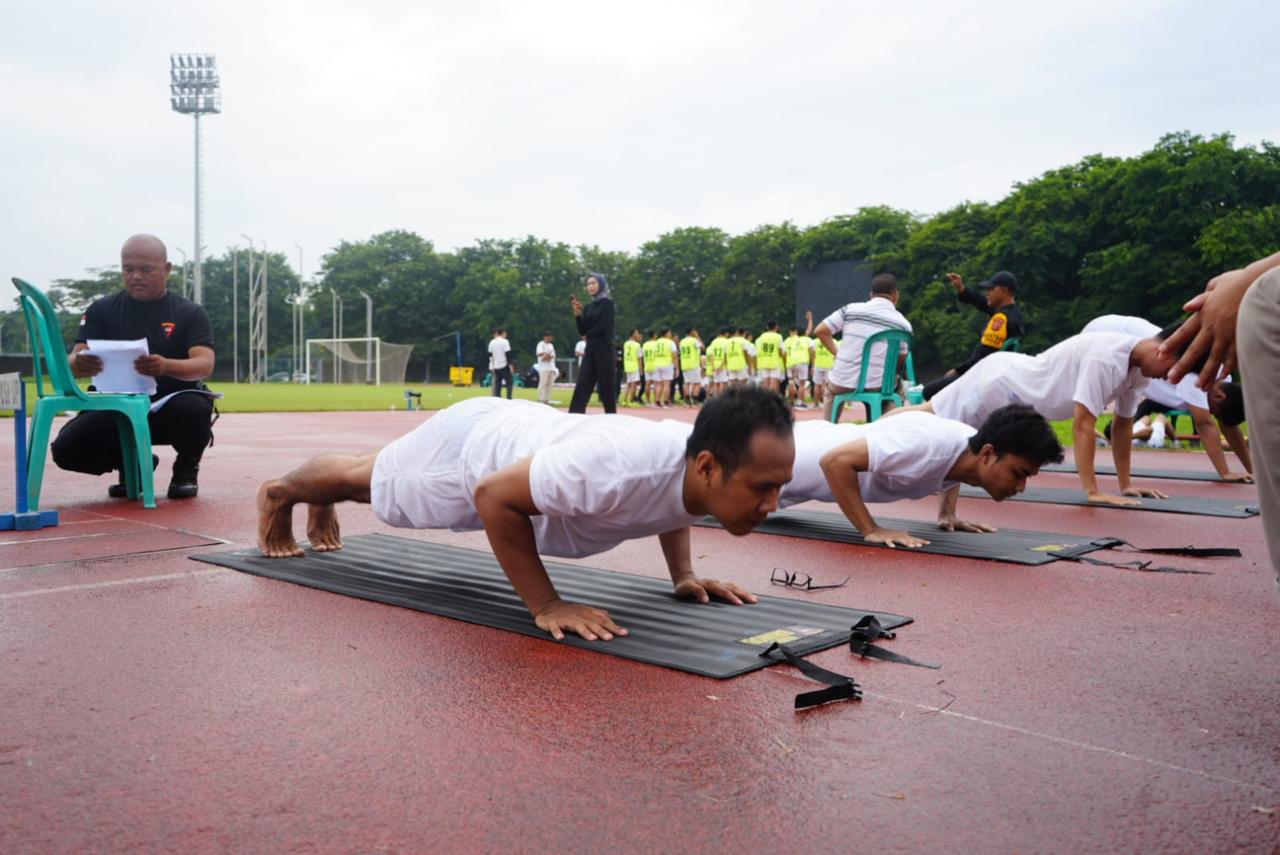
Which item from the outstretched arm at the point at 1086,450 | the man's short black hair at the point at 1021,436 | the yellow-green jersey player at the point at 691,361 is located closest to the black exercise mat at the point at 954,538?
the man's short black hair at the point at 1021,436

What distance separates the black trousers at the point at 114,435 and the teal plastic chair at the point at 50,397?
0.31 meters

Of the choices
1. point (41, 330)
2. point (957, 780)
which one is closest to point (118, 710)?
point (957, 780)

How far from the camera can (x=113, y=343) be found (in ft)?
19.3

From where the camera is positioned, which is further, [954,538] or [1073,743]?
[954,538]

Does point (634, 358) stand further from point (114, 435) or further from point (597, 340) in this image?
point (114, 435)

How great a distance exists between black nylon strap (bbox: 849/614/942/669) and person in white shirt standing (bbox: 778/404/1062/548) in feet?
5.54

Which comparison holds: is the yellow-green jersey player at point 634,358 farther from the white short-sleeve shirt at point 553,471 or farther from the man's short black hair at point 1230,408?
the white short-sleeve shirt at point 553,471

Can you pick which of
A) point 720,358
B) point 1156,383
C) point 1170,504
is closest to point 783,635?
point 1170,504

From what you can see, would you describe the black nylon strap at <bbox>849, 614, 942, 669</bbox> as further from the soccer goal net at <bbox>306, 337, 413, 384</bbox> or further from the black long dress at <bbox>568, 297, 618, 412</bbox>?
the soccer goal net at <bbox>306, 337, 413, 384</bbox>

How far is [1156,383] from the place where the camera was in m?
7.82

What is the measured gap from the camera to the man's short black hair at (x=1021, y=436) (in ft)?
14.8

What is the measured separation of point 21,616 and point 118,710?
1185 mm

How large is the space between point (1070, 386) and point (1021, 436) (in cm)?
214

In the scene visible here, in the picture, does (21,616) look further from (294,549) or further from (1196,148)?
(1196,148)
